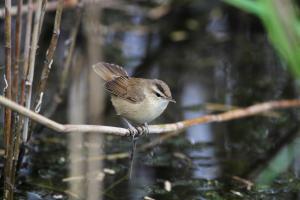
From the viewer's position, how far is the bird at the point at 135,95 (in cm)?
455

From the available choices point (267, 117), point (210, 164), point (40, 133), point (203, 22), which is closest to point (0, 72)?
point (40, 133)

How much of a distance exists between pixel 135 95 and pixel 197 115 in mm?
1718

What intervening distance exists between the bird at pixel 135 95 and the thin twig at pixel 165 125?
0.42ft

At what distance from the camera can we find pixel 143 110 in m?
4.58

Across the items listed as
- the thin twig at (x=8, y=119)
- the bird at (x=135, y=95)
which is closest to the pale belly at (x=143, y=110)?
the bird at (x=135, y=95)

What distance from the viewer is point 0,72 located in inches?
250

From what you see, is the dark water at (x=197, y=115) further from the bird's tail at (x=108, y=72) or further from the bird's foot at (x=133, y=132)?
the bird's tail at (x=108, y=72)

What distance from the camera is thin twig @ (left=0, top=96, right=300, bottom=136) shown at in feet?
9.78

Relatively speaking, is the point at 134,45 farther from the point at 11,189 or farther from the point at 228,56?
the point at 11,189

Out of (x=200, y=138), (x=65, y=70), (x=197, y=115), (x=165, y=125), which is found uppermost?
(x=65, y=70)

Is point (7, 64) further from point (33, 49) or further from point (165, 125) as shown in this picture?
point (165, 125)

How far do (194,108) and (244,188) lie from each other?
156cm

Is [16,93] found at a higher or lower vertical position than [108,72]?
lower

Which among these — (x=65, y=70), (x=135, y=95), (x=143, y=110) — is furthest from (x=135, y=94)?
(x=65, y=70)
